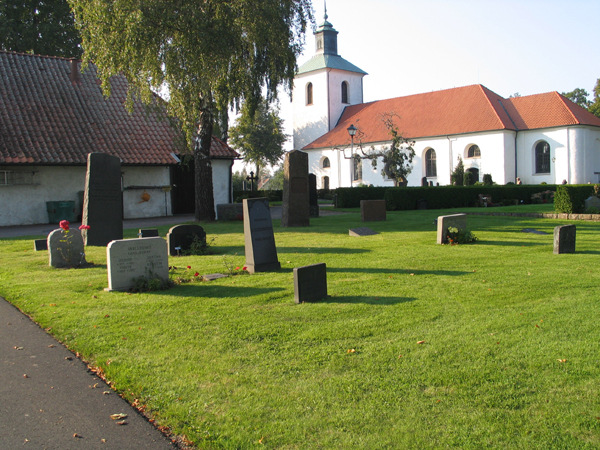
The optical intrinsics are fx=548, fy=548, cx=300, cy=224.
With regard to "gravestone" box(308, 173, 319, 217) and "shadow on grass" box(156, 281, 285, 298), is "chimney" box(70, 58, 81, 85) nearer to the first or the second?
"gravestone" box(308, 173, 319, 217)

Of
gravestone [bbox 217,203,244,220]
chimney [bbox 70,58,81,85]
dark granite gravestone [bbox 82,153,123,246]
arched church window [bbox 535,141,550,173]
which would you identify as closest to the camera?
dark granite gravestone [bbox 82,153,123,246]

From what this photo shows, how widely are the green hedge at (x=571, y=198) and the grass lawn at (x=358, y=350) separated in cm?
1099

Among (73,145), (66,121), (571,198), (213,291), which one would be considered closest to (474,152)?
(571,198)

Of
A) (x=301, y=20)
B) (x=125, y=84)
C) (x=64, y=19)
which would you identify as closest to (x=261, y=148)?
(x=64, y=19)

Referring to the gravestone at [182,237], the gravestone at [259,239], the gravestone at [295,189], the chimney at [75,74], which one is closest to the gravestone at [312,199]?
the gravestone at [295,189]

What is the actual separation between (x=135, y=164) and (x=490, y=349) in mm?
21383

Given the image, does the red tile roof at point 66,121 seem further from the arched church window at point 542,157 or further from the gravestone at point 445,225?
the arched church window at point 542,157

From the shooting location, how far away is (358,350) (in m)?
5.22

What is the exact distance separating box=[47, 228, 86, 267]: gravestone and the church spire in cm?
5541

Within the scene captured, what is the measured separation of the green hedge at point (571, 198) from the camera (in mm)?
19938

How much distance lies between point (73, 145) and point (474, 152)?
119ft

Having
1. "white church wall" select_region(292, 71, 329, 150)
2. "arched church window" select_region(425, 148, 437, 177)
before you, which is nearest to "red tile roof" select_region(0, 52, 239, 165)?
"arched church window" select_region(425, 148, 437, 177)

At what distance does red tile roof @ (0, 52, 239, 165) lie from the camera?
2228cm

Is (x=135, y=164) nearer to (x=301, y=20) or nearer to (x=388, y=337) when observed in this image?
(x=301, y=20)
